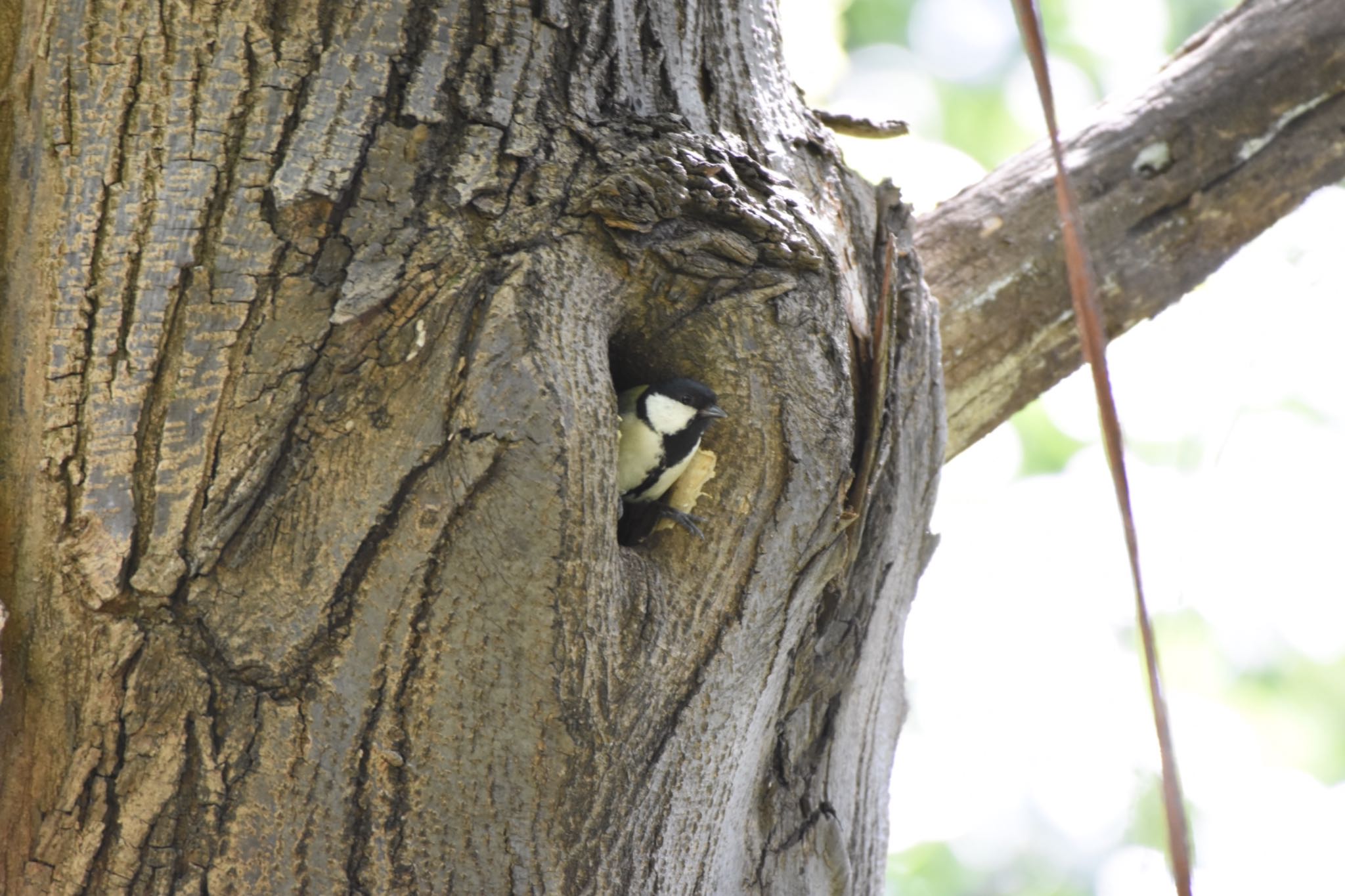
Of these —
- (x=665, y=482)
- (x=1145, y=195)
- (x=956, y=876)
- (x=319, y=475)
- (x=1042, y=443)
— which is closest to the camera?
(x=319, y=475)

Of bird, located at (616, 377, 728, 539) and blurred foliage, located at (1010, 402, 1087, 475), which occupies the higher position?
blurred foliage, located at (1010, 402, 1087, 475)

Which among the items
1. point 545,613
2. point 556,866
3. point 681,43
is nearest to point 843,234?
point 681,43

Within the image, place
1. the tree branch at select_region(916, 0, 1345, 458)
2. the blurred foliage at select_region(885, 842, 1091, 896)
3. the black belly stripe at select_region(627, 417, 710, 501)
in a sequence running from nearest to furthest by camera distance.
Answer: the black belly stripe at select_region(627, 417, 710, 501), the tree branch at select_region(916, 0, 1345, 458), the blurred foliage at select_region(885, 842, 1091, 896)

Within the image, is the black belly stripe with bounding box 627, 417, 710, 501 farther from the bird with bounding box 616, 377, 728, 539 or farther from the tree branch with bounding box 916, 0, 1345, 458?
the tree branch with bounding box 916, 0, 1345, 458

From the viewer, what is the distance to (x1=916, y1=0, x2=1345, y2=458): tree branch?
224 cm

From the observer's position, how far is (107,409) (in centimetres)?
126

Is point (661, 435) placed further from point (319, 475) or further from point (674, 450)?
point (319, 475)

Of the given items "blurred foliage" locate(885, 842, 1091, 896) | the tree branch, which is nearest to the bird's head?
the tree branch

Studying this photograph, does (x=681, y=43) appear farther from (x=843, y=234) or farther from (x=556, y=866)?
(x=556, y=866)

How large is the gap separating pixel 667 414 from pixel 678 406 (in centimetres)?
11

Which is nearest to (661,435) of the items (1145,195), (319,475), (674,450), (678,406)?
(674,450)

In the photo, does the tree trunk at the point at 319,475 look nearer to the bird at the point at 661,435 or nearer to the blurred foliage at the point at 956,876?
the bird at the point at 661,435

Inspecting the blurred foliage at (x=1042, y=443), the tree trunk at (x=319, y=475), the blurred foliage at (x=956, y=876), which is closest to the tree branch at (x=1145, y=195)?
the tree trunk at (x=319, y=475)

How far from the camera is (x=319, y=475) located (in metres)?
1.28
